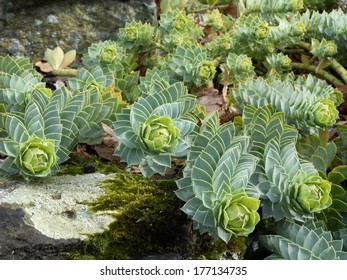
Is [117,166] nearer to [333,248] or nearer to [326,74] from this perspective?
[333,248]

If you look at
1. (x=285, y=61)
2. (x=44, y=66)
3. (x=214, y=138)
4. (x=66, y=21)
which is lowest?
(x=44, y=66)

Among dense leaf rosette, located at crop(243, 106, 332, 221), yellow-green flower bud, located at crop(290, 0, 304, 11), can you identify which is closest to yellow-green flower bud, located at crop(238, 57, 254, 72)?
yellow-green flower bud, located at crop(290, 0, 304, 11)

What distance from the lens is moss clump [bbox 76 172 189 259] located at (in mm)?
1291

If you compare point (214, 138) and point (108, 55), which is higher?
point (214, 138)

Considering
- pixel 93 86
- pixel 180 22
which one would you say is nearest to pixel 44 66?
pixel 180 22

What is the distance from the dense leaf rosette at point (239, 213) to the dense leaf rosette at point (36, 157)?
16.6 inches

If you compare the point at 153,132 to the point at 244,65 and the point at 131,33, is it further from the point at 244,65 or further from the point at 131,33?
the point at 131,33

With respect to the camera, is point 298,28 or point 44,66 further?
point 44,66

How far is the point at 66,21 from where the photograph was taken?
2291 millimetres

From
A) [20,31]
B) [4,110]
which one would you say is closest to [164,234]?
[4,110]

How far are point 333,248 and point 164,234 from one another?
0.38 metres

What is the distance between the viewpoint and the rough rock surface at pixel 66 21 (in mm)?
2277

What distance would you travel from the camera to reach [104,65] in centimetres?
191

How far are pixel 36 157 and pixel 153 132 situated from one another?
27 cm
